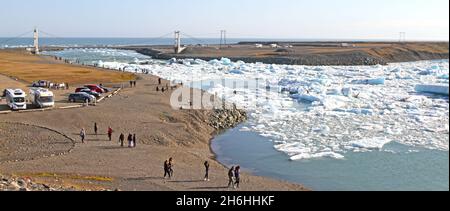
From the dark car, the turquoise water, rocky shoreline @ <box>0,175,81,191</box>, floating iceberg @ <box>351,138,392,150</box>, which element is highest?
the dark car

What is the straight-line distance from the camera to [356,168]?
22453 mm

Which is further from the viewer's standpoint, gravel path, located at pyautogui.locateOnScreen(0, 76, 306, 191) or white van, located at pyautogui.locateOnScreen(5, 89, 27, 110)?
white van, located at pyautogui.locateOnScreen(5, 89, 27, 110)

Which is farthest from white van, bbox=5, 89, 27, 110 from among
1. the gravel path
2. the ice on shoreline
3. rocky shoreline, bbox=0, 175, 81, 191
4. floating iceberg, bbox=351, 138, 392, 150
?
floating iceberg, bbox=351, 138, 392, 150

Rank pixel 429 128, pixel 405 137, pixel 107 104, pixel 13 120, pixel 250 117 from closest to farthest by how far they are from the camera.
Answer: pixel 13 120 → pixel 405 137 → pixel 429 128 → pixel 107 104 → pixel 250 117

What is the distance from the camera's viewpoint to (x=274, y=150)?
25953 mm

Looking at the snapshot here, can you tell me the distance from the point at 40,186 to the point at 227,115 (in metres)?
21.9

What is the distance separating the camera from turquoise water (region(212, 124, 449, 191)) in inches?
786

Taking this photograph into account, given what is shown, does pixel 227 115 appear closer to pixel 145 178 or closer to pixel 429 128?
pixel 429 128

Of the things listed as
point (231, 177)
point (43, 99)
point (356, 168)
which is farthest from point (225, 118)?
point (231, 177)

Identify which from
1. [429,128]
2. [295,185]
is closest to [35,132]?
[295,185]

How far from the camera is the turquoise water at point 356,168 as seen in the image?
19969mm

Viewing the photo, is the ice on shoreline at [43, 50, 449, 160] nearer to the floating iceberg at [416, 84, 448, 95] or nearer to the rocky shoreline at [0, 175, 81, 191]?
the floating iceberg at [416, 84, 448, 95]
